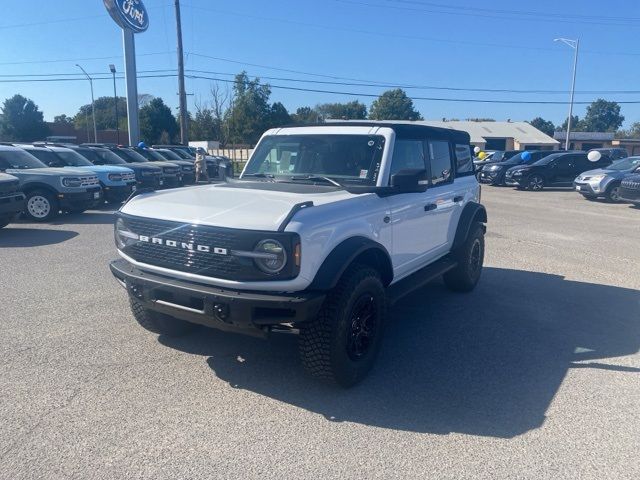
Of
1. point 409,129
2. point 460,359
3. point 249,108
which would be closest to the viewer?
point 460,359

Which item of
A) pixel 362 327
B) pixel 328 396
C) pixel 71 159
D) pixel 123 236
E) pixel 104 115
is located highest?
pixel 104 115

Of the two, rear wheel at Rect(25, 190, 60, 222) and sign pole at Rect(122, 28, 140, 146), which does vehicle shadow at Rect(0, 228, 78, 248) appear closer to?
rear wheel at Rect(25, 190, 60, 222)

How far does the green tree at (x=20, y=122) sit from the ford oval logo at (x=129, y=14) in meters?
36.3

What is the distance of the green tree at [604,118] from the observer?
131000 mm

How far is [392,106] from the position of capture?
2963 inches

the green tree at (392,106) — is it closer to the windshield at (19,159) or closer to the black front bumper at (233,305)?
the windshield at (19,159)

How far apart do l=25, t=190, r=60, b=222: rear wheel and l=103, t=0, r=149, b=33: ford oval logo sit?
19330 mm

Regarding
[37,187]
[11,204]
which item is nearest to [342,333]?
[11,204]

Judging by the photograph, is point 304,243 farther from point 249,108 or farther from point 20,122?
point 20,122

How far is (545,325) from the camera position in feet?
18.5

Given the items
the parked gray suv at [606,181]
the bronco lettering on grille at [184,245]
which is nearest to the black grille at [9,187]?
the bronco lettering on grille at [184,245]

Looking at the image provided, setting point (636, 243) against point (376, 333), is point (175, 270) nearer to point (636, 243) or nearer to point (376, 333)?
point (376, 333)

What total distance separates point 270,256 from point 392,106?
75055 millimetres

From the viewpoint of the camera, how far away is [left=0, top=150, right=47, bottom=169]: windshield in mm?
12313
